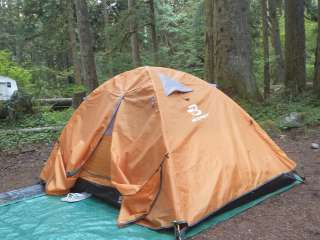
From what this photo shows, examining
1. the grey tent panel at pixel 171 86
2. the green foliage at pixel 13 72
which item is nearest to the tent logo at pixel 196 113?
the grey tent panel at pixel 171 86

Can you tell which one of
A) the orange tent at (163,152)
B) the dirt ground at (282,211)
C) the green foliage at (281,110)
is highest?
the orange tent at (163,152)

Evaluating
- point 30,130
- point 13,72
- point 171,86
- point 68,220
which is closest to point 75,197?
point 68,220

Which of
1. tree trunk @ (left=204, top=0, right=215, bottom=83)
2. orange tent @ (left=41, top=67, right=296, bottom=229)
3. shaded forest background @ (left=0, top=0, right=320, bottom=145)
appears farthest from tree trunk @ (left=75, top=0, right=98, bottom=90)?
orange tent @ (left=41, top=67, right=296, bottom=229)

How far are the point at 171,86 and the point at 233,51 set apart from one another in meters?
4.33

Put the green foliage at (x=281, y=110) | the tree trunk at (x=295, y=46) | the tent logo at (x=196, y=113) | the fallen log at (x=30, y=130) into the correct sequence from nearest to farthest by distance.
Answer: the tent logo at (x=196, y=113)
the green foliage at (x=281, y=110)
the fallen log at (x=30, y=130)
the tree trunk at (x=295, y=46)

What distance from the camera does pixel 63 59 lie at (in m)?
29.1

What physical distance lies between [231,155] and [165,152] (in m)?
0.85

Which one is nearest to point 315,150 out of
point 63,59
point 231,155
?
point 231,155

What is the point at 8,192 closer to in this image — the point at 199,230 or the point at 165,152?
the point at 165,152

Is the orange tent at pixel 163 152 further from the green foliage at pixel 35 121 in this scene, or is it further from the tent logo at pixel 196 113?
the green foliage at pixel 35 121

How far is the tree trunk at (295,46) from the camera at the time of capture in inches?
447

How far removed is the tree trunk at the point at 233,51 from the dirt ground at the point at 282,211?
2171mm

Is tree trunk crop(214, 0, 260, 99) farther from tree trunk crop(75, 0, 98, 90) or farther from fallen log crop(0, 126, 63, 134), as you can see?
tree trunk crop(75, 0, 98, 90)

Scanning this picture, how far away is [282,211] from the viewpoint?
14.8 feet
